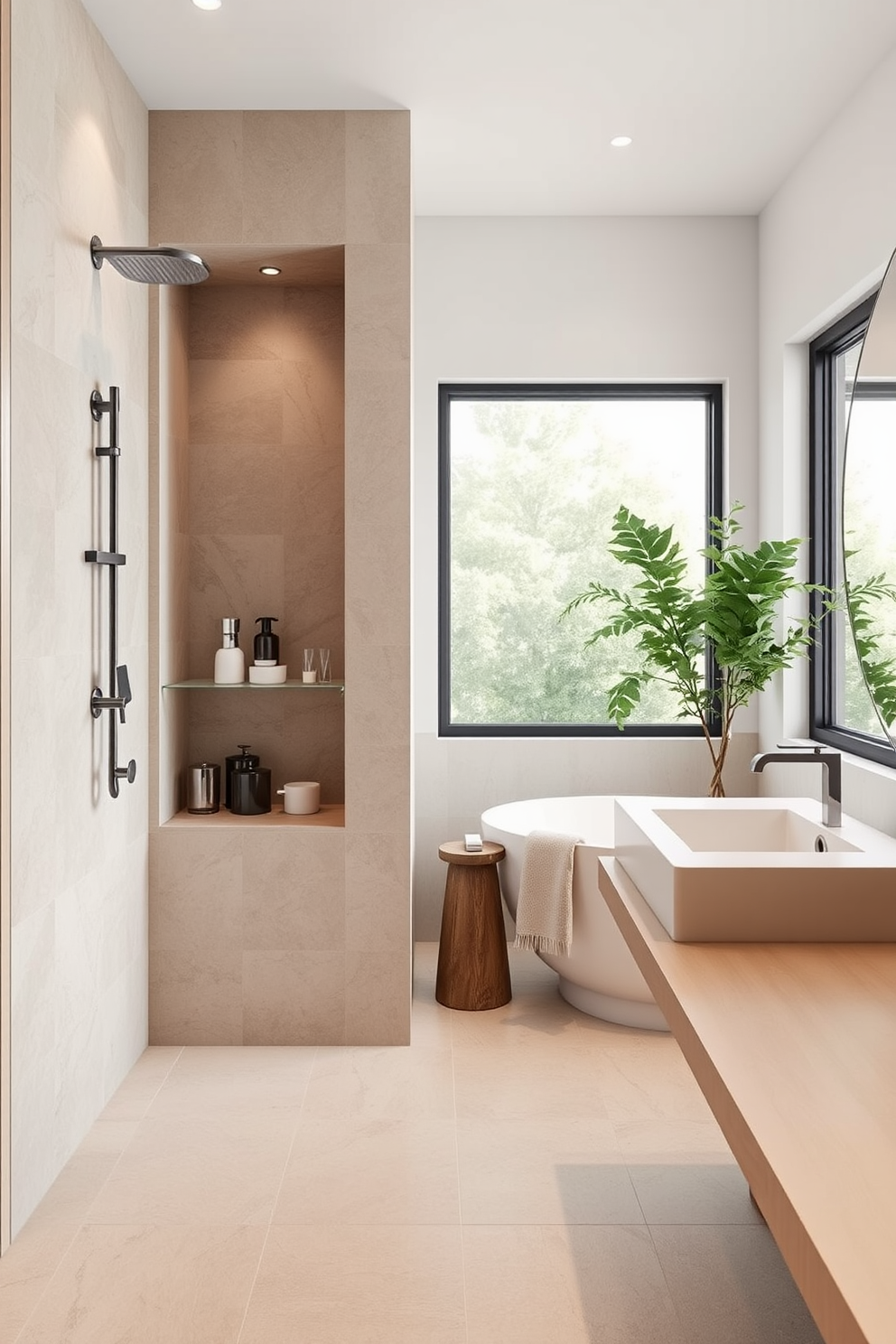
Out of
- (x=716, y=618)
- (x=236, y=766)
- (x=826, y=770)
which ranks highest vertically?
(x=716, y=618)

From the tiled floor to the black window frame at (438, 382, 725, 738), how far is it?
4.37ft

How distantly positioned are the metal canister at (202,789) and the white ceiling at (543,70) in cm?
196

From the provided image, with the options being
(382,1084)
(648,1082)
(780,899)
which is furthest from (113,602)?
(648,1082)

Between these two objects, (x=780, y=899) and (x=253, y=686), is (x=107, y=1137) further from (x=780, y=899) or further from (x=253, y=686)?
(x=780, y=899)

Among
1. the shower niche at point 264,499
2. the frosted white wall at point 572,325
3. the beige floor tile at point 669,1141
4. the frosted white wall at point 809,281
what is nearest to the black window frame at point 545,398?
the frosted white wall at point 572,325

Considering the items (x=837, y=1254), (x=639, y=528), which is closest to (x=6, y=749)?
(x=837, y=1254)

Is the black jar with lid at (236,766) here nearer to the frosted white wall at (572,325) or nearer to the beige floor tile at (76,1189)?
the frosted white wall at (572,325)

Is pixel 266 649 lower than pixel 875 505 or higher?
lower

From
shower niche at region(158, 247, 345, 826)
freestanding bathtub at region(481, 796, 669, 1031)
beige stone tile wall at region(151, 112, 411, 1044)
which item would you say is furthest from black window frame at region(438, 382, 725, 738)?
beige stone tile wall at region(151, 112, 411, 1044)

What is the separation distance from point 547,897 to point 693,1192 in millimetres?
995

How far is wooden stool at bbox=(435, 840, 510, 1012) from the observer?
3.42 m

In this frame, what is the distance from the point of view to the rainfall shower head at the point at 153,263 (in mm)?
2465

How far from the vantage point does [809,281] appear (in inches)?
136

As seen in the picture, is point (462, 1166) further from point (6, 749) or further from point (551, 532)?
point (551, 532)
